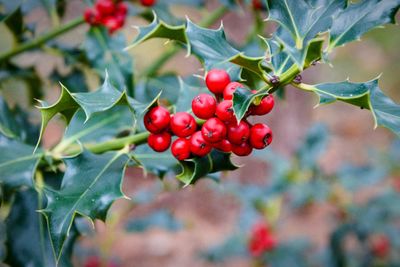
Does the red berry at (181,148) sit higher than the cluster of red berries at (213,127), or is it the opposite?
the cluster of red berries at (213,127)

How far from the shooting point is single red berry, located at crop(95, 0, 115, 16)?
184 cm

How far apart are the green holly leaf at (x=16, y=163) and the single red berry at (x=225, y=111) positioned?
0.63 meters

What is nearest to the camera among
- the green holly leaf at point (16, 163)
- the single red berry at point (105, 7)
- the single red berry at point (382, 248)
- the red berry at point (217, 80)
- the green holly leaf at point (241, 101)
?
the green holly leaf at point (241, 101)

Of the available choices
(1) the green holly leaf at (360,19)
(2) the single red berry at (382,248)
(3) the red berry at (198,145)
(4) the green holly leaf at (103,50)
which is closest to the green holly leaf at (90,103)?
(3) the red berry at (198,145)

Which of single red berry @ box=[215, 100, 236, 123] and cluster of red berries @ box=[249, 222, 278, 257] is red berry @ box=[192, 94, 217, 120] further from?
cluster of red berries @ box=[249, 222, 278, 257]

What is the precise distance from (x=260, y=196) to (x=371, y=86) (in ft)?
5.93

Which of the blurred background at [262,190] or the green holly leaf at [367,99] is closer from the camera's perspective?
the green holly leaf at [367,99]

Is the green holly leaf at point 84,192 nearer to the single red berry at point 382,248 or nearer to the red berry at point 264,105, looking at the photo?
the red berry at point 264,105

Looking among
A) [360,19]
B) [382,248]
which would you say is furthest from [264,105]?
[382,248]

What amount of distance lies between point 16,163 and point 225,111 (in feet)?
2.29

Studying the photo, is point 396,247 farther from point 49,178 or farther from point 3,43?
point 3,43

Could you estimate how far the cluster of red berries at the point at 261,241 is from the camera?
2797 mm

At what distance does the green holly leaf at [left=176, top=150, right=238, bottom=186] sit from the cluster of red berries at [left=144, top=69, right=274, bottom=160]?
4 centimetres

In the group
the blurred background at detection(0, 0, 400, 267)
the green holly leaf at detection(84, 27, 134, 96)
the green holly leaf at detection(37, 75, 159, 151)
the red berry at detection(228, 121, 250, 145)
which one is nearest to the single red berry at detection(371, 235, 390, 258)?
the blurred background at detection(0, 0, 400, 267)
